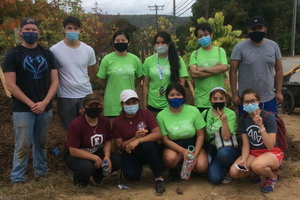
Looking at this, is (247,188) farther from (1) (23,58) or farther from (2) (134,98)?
(1) (23,58)

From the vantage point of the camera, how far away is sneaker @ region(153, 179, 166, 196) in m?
3.79

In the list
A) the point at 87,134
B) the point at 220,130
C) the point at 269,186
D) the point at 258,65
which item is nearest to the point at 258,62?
the point at 258,65

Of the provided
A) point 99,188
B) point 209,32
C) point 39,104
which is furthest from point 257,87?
point 39,104

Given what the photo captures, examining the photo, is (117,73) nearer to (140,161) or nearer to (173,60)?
(173,60)

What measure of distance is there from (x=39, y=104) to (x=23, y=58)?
0.54 meters

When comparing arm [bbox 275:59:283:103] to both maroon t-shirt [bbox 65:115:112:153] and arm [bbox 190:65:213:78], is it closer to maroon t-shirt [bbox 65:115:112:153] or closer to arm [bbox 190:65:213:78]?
arm [bbox 190:65:213:78]

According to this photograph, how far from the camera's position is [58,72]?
4.05m

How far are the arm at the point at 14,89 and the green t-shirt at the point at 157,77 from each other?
1529mm

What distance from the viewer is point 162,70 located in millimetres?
4223

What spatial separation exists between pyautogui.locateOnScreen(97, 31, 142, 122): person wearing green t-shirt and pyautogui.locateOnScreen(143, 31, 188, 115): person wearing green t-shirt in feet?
0.78

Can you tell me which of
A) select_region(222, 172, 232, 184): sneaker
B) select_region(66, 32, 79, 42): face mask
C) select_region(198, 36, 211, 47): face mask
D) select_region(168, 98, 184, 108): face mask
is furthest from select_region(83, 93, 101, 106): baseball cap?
select_region(222, 172, 232, 184): sneaker

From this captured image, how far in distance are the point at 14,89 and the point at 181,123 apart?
1968mm

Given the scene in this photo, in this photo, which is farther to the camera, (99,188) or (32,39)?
→ (99,188)

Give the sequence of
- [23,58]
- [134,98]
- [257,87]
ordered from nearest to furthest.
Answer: [23,58] → [134,98] → [257,87]
